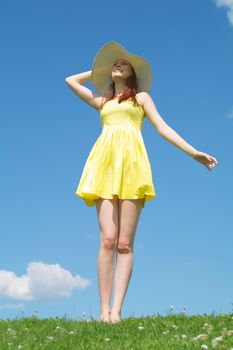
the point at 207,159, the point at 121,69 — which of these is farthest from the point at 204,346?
the point at 121,69

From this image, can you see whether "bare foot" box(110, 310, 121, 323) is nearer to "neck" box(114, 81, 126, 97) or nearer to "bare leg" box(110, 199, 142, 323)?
"bare leg" box(110, 199, 142, 323)

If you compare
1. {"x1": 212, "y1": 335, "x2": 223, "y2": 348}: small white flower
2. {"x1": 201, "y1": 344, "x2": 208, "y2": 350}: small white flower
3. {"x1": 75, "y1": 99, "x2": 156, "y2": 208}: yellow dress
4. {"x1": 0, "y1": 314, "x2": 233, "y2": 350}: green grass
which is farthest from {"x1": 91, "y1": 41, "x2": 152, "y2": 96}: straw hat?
{"x1": 201, "y1": 344, "x2": 208, "y2": 350}: small white flower

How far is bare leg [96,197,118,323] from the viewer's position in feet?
29.6

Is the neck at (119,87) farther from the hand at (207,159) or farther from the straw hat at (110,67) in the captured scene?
the hand at (207,159)

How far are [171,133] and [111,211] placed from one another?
4.89 ft

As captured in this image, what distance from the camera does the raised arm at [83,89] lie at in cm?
1005

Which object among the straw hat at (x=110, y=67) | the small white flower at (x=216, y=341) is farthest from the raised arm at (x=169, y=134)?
the small white flower at (x=216, y=341)

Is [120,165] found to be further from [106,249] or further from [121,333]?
[121,333]

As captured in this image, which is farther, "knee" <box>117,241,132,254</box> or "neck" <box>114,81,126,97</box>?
"neck" <box>114,81,126,97</box>

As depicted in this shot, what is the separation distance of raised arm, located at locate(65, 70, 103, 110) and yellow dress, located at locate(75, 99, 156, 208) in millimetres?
356

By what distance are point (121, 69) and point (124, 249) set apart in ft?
9.17

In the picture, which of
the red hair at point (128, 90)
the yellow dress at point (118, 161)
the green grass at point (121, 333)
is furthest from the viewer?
the red hair at point (128, 90)

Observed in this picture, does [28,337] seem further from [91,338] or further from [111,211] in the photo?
[111,211]

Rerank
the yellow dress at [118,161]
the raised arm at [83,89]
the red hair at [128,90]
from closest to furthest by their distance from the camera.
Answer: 1. the yellow dress at [118,161]
2. the red hair at [128,90]
3. the raised arm at [83,89]
